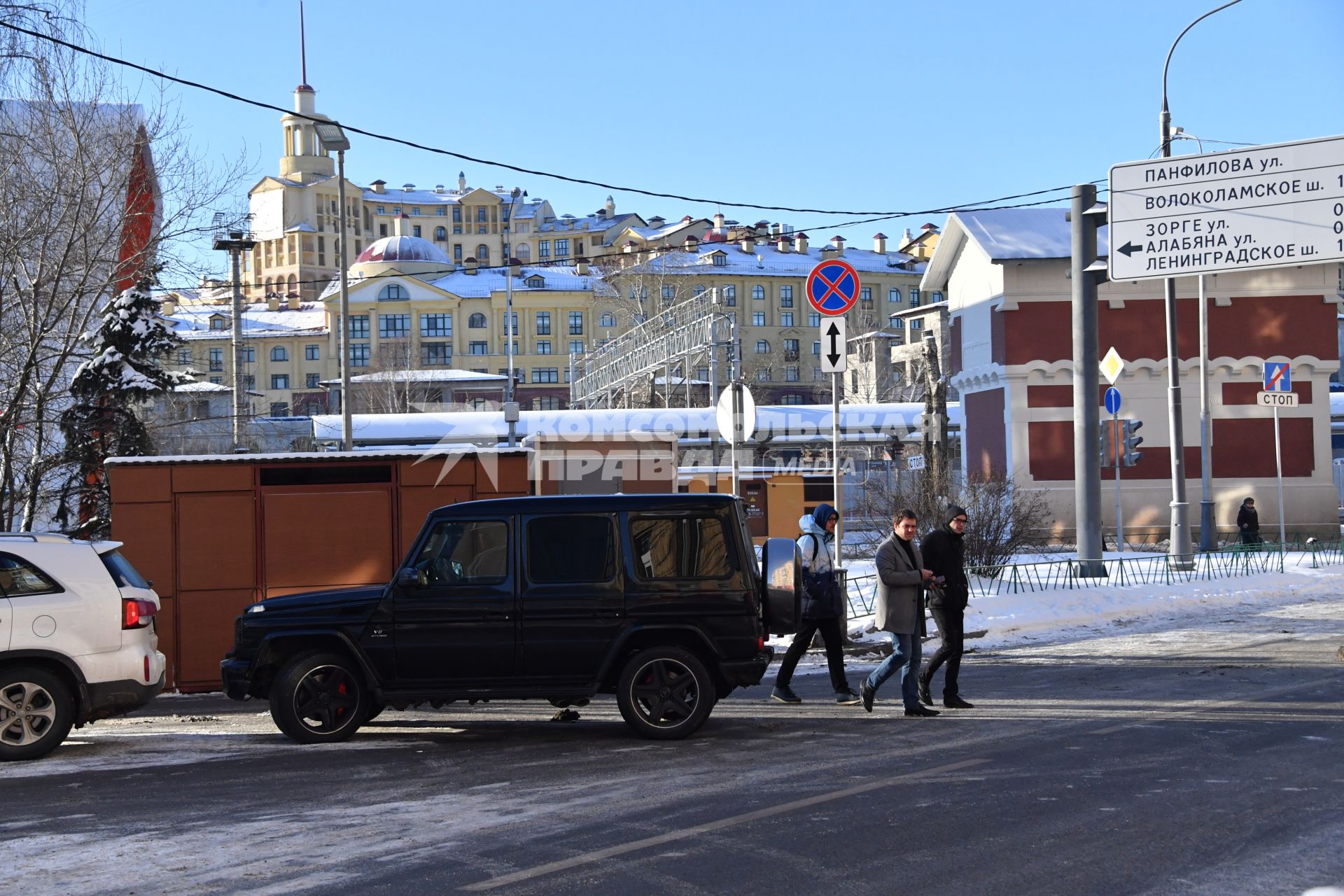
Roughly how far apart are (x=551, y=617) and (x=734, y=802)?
280cm

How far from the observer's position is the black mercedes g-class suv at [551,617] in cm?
1024

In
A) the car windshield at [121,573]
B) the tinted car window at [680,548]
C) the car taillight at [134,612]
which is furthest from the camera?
the car windshield at [121,573]

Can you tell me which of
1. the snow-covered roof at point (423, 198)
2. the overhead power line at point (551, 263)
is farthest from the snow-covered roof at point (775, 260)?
the snow-covered roof at point (423, 198)

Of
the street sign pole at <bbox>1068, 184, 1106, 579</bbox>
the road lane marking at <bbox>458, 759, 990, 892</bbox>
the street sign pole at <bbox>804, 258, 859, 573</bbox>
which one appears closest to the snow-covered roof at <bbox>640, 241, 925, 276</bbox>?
the street sign pole at <bbox>1068, 184, 1106, 579</bbox>

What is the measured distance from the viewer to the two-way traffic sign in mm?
15008

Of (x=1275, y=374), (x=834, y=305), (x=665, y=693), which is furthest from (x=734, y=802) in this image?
(x=1275, y=374)

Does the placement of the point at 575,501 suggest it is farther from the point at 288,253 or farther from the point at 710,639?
the point at 288,253

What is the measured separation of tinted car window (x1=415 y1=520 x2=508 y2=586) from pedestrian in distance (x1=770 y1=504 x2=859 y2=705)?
3118mm

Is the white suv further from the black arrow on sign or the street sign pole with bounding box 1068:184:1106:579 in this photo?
the street sign pole with bounding box 1068:184:1106:579

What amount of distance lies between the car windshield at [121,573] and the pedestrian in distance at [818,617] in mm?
5699

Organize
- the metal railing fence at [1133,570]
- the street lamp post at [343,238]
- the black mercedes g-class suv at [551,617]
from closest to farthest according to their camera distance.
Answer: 1. the black mercedes g-class suv at [551,617]
2. the metal railing fence at [1133,570]
3. the street lamp post at [343,238]

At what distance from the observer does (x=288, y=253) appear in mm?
157125

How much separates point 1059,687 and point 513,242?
497ft

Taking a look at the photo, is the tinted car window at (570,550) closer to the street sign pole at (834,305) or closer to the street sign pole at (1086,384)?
the street sign pole at (834,305)
